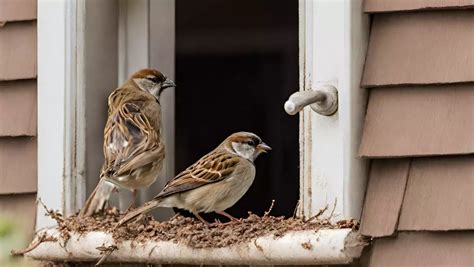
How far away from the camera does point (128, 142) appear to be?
142 inches

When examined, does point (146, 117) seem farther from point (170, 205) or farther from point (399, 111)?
point (399, 111)

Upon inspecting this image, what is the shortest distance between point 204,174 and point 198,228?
0.33 m

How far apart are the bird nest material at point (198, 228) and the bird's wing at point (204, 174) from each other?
0.11 m

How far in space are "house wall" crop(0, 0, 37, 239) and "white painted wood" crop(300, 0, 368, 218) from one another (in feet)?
2.86

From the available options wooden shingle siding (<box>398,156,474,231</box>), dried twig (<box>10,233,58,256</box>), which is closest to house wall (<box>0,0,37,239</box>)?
dried twig (<box>10,233,58,256</box>)

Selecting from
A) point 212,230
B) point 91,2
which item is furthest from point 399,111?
point 91,2

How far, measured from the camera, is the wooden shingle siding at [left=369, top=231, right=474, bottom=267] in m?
2.84

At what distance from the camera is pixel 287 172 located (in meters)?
6.99

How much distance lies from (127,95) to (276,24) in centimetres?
356

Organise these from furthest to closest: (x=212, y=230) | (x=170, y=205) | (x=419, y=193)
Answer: (x=170, y=205) → (x=212, y=230) → (x=419, y=193)

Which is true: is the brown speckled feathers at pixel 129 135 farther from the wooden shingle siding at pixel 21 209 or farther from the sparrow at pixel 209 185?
the wooden shingle siding at pixel 21 209

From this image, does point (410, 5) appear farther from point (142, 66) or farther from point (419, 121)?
point (142, 66)

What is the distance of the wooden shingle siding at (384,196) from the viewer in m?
2.94

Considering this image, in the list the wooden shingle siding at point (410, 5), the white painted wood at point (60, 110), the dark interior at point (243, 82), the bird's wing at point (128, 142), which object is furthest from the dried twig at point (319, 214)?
the dark interior at point (243, 82)
